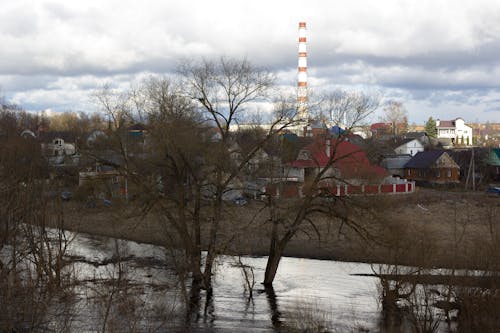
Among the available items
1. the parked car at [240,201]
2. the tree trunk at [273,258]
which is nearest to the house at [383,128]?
the parked car at [240,201]

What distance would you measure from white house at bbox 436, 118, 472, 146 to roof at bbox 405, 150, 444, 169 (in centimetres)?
6492

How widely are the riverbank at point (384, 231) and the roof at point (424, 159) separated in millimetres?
10537

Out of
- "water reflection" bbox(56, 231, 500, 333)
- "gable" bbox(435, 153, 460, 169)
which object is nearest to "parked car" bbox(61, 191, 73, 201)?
"water reflection" bbox(56, 231, 500, 333)

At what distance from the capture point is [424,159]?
7162 cm

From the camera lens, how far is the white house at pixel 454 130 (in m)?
137

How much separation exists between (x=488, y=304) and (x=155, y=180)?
18.4m

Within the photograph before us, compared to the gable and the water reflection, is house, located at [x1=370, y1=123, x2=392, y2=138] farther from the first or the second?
the water reflection

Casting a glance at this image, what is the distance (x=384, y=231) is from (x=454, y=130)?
120170 millimetres

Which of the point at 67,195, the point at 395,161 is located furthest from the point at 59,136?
the point at 395,161

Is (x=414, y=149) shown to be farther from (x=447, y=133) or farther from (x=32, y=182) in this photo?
(x=32, y=182)

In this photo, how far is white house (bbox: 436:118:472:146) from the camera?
13662 cm

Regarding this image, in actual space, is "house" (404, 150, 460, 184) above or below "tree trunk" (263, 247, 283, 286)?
above

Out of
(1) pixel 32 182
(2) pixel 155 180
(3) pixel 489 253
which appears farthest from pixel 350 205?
(1) pixel 32 182

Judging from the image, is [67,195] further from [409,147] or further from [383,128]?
[383,128]
